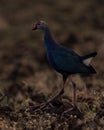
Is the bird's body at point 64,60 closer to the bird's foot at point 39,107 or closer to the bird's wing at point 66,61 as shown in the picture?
the bird's wing at point 66,61

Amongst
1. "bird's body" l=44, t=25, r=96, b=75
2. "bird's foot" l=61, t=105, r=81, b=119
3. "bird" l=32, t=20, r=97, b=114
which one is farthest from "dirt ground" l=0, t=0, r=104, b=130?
"bird's body" l=44, t=25, r=96, b=75

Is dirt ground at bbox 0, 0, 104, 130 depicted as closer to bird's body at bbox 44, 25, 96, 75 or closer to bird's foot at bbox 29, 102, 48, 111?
bird's foot at bbox 29, 102, 48, 111

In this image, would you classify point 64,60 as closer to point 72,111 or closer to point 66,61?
point 66,61

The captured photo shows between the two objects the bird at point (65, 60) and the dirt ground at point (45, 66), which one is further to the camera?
the dirt ground at point (45, 66)

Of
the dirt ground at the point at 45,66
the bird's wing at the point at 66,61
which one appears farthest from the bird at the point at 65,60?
the dirt ground at the point at 45,66

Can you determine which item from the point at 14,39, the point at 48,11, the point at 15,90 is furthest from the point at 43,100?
the point at 48,11

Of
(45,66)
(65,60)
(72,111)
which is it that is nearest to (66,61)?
(65,60)

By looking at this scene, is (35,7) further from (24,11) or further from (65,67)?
(65,67)
